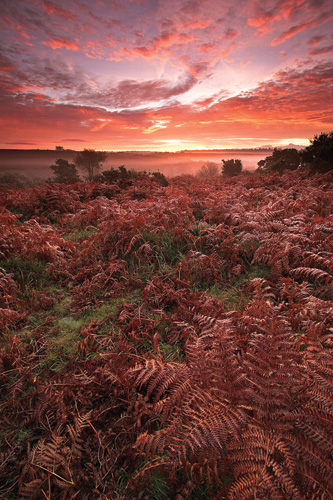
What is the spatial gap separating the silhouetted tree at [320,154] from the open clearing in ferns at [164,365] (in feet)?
35.0

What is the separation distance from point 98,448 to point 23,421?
83 cm

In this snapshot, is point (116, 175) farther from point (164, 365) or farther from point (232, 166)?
point (232, 166)

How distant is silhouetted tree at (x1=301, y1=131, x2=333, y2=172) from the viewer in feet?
45.0

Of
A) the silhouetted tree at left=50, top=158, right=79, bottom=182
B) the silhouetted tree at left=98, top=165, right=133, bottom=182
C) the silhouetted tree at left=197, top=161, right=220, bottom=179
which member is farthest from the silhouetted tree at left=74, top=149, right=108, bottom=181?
the silhouetted tree at left=98, top=165, right=133, bottom=182

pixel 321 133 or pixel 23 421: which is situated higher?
pixel 321 133

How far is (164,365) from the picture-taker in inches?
103

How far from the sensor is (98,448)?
2.07m

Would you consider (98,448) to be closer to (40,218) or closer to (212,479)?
(212,479)

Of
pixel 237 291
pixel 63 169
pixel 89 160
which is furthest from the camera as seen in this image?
pixel 89 160

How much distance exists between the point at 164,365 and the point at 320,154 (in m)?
16.1

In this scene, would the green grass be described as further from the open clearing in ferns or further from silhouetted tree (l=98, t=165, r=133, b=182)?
silhouetted tree (l=98, t=165, r=133, b=182)

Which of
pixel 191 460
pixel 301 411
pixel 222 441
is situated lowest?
pixel 191 460

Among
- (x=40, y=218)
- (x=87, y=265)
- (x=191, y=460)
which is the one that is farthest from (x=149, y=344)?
(x=40, y=218)

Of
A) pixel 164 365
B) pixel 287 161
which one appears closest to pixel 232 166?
pixel 287 161
